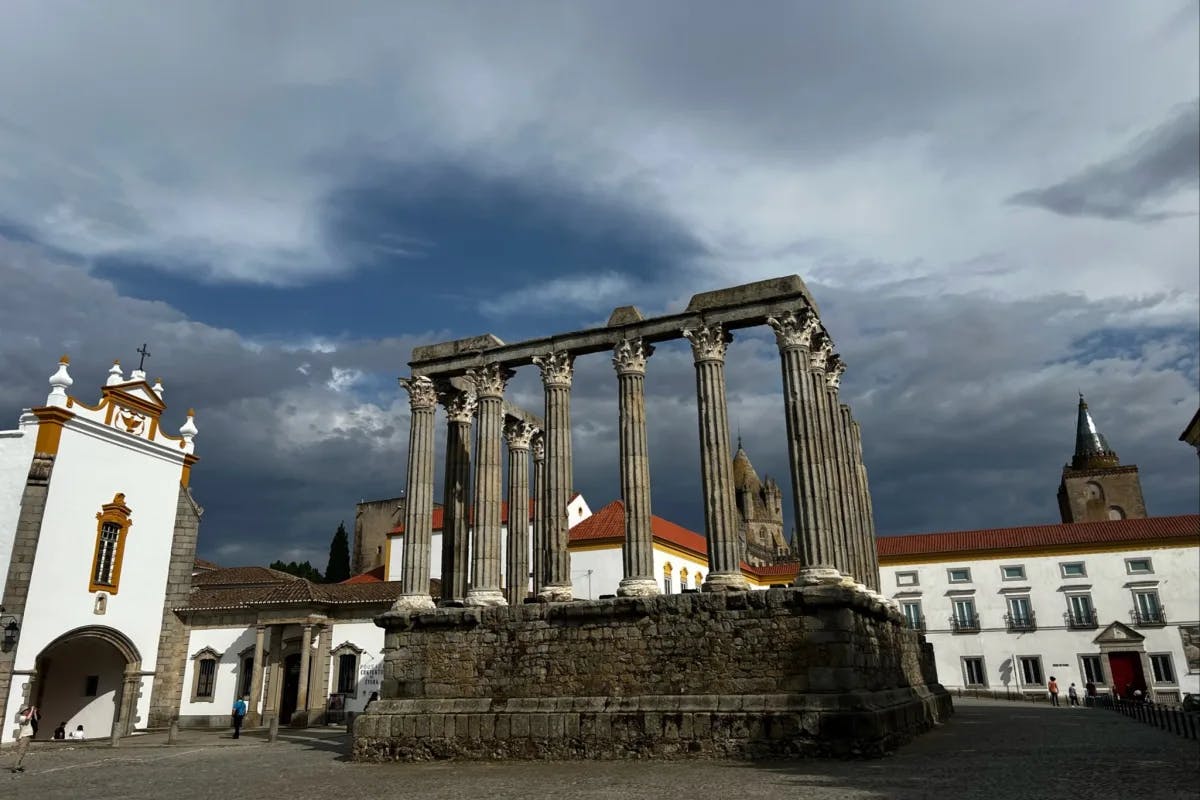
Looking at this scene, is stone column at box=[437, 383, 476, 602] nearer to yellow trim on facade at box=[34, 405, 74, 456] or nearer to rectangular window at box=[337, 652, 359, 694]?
rectangular window at box=[337, 652, 359, 694]

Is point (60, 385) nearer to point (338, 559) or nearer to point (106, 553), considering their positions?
point (106, 553)

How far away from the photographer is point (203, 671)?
30672 millimetres

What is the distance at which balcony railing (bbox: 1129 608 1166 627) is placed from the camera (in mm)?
38031

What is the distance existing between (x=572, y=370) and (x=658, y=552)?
2116 centimetres

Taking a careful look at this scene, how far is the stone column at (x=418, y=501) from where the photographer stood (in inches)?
762

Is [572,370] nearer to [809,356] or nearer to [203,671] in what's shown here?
[809,356]

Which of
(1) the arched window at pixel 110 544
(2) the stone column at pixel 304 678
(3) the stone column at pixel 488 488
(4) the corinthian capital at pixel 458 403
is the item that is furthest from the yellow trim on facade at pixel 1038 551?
(1) the arched window at pixel 110 544

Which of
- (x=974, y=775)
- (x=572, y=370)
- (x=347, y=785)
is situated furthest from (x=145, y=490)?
(x=974, y=775)

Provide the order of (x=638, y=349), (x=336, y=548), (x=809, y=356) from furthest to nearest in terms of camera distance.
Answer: (x=336, y=548)
(x=638, y=349)
(x=809, y=356)

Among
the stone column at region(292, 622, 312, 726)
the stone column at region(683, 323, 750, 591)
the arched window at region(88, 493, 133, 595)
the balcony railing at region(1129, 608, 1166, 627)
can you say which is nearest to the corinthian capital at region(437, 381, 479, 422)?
the stone column at region(683, 323, 750, 591)

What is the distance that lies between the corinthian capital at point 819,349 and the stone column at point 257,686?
69.3 ft

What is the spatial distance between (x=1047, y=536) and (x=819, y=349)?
29.6 meters

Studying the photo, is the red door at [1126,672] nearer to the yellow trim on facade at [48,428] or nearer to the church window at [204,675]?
the church window at [204,675]

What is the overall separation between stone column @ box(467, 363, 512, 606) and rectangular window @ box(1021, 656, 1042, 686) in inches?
1237
